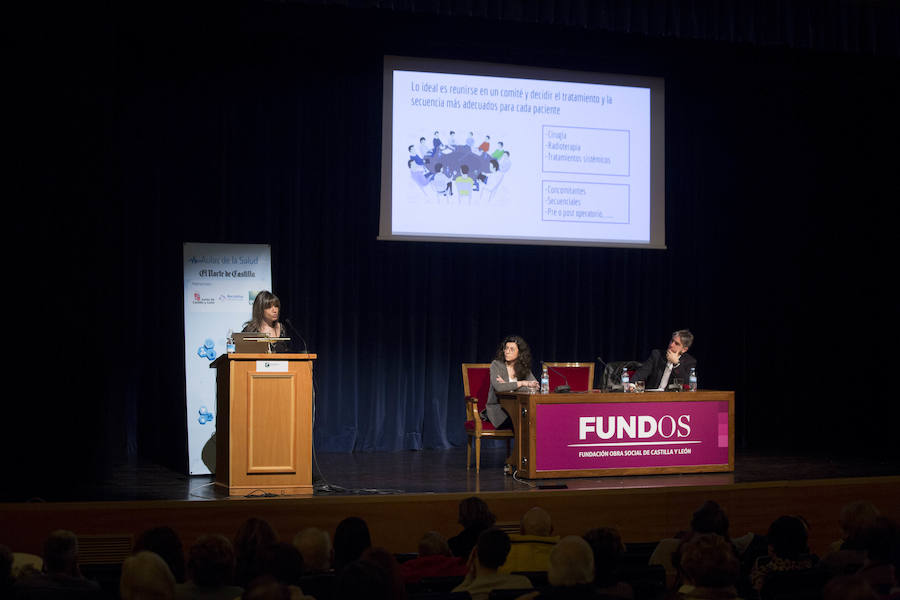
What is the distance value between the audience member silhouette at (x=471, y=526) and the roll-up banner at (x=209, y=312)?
381 cm

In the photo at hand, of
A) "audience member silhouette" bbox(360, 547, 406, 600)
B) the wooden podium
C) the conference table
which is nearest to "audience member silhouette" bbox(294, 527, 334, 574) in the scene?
"audience member silhouette" bbox(360, 547, 406, 600)

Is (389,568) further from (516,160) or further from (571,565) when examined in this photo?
(516,160)

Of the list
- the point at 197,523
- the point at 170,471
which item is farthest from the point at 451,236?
the point at 197,523

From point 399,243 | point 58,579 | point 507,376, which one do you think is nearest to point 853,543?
point 58,579

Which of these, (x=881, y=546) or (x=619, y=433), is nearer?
(x=881, y=546)

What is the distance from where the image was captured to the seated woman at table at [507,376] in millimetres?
7016

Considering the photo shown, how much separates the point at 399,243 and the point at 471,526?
5.50 meters

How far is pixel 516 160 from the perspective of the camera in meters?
8.18

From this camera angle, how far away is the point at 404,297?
8.73m

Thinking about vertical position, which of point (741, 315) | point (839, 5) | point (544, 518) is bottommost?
point (544, 518)

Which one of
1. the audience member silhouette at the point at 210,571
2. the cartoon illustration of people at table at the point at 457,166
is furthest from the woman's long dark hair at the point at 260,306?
the audience member silhouette at the point at 210,571

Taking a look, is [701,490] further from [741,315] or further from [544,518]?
[741,315]

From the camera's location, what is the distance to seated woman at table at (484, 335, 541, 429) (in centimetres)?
702

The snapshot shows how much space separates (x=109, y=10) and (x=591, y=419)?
175 inches
